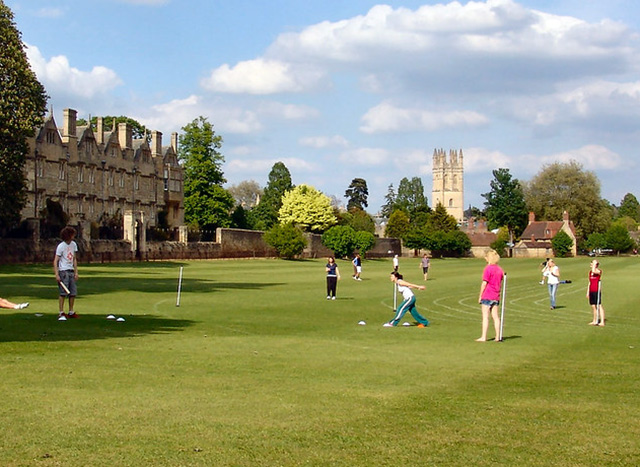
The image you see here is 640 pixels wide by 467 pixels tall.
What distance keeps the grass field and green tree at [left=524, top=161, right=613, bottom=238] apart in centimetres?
13908

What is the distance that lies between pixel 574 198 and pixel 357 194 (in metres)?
55.5

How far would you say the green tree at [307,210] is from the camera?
403 ft

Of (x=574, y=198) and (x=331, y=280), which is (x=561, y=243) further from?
(x=331, y=280)

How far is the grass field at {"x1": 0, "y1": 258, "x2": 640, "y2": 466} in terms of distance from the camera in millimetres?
7996

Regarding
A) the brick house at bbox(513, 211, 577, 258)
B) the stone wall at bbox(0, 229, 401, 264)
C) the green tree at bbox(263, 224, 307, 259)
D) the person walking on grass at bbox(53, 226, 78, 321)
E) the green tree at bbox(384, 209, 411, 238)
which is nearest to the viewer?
the person walking on grass at bbox(53, 226, 78, 321)

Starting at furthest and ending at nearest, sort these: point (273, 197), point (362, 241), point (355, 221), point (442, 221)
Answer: point (442, 221) → point (355, 221) → point (273, 197) → point (362, 241)

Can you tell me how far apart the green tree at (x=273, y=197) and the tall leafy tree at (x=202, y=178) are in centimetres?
2942

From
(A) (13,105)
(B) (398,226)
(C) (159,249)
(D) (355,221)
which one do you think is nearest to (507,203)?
(B) (398,226)

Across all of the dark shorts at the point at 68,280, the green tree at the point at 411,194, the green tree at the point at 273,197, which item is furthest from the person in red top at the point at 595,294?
the green tree at the point at 411,194

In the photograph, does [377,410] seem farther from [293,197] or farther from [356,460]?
[293,197]

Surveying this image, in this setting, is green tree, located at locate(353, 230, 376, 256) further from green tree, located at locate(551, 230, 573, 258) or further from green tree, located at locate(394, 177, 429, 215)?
green tree, located at locate(394, 177, 429, 215)

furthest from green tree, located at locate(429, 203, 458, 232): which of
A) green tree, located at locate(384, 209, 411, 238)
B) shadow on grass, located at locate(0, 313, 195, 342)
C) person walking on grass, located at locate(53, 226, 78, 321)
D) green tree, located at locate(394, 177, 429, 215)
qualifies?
person walking on grass, located at locate(53, 226, 78, 321)

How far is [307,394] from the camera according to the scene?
428 inches

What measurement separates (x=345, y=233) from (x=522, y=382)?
300ft
